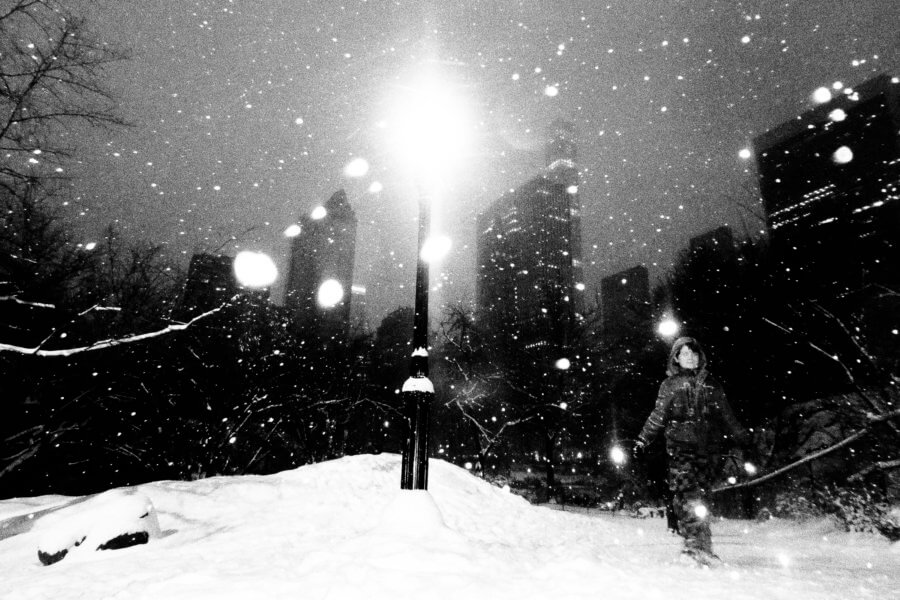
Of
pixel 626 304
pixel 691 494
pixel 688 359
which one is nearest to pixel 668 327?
pixel 626 304

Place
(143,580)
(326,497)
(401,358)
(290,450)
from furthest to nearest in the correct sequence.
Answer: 1. (401,358)
2. (290,450)
3. (326,497)
4. (143,580)

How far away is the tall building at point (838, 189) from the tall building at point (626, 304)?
690 centimetres

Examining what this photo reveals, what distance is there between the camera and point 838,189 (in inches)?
663

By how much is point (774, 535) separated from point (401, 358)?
1026 inches

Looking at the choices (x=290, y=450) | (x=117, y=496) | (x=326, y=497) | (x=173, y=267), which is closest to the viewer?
(x=117, y=496)

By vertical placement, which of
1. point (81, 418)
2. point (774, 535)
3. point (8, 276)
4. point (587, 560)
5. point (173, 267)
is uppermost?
point (173, 267)

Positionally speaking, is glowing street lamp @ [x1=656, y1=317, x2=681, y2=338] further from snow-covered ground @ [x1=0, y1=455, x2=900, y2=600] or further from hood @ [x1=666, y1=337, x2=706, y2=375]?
hood @ [x1=666, y1=337, x2=706, y2=375]

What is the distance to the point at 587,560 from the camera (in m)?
3.89

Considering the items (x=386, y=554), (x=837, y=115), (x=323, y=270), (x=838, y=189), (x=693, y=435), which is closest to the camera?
(x=386, y=554)

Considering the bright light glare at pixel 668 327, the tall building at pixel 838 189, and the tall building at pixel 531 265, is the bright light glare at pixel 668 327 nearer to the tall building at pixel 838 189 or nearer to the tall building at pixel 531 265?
the tall building at pixel 838 189

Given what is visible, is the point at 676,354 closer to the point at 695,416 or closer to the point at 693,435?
the point at 695,416

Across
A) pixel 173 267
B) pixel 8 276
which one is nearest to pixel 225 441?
pixel 173 267

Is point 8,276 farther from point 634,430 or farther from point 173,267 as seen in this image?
point 634,430

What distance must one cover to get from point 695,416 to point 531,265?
146 ft
